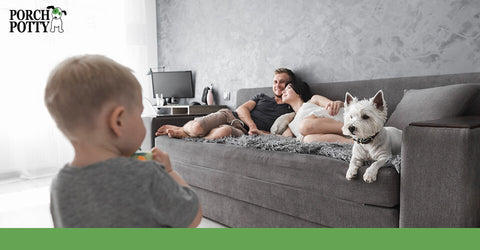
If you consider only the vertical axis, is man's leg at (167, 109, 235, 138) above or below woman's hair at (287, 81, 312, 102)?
below

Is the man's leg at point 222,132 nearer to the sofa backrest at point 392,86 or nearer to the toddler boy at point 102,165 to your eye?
the sofa backrest at point 392,86

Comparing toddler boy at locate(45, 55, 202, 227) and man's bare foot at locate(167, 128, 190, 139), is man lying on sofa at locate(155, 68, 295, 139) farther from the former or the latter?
toddler boy at locate(45, 55, 202, 227)

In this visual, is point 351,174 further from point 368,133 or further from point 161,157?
point 161,157

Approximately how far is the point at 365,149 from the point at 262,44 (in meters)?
2.33

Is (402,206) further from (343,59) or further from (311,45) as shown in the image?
(311,45)

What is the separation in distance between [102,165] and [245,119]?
93.1 inches

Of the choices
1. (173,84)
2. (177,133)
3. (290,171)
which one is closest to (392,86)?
(290,171)

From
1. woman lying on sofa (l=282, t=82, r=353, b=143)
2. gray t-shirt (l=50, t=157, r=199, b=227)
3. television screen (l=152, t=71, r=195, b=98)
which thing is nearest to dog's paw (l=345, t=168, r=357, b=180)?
woman lying on sofa (l=282, t=82, r=353, b=143)

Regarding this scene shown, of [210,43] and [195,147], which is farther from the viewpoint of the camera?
[210,43]

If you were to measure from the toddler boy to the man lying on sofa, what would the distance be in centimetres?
190

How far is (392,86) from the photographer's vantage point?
2.33m

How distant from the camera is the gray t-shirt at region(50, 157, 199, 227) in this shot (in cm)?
56

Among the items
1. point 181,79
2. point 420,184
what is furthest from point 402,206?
point 181,79

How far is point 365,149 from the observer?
58.5 inches
